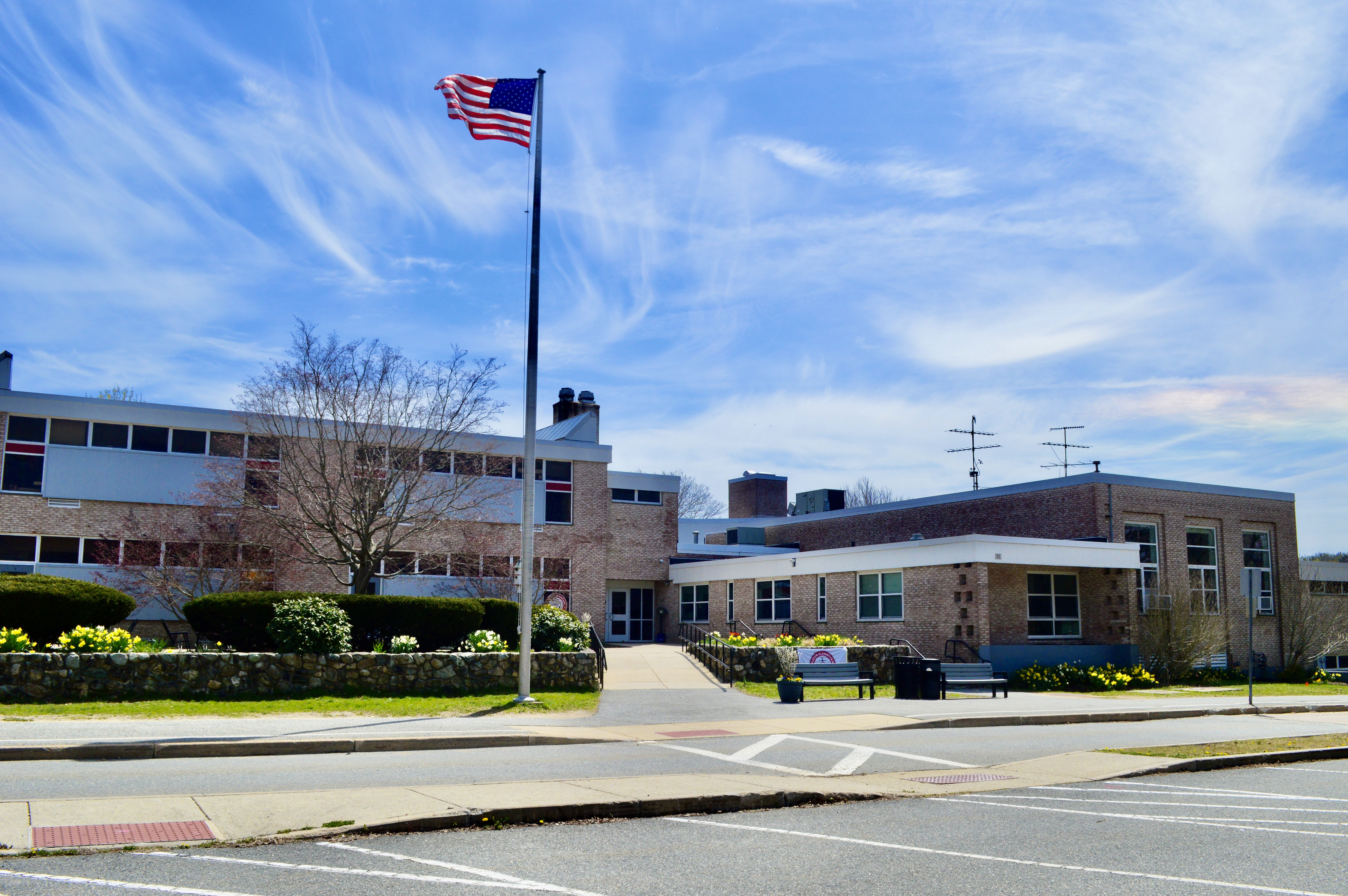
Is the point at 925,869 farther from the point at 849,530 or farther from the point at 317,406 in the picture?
the point at 849,530

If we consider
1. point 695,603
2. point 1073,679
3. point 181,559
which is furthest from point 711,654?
point 181,559

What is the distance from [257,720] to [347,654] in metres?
4.26

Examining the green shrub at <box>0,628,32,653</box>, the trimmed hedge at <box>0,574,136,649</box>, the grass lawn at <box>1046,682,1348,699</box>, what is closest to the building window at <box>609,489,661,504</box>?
the grass lawn at <box>1046,682,1348,699</box>

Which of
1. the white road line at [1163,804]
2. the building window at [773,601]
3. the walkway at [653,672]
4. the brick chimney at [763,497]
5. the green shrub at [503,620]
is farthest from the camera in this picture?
the brick chimney at [763,497]

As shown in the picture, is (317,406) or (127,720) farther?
(317,406)

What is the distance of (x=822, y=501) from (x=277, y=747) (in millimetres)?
38565

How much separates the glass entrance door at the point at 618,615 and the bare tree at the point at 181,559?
1424cm

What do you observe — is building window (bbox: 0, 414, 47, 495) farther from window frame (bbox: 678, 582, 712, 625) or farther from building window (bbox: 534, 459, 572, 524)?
window frame (bbox: 678, 582, 712, 625)

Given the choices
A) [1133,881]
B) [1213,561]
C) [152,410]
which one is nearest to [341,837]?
[1133,881]

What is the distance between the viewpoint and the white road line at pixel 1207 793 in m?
11.1

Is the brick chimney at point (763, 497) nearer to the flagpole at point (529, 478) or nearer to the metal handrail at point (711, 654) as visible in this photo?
the metal handrail at point (711, 654)

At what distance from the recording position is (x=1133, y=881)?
7059 millimetres

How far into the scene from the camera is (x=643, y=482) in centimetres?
4269

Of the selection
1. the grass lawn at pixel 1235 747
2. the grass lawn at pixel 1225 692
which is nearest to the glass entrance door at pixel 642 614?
the grass lawn at pixel 1225 692
